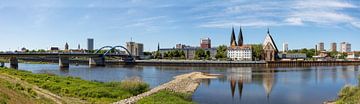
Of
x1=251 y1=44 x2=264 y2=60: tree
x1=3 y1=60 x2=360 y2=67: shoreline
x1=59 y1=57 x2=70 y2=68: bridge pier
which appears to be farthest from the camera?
x1=251 y1=44 x2=264 y2=60: tree

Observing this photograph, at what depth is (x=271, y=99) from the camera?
3884 cm

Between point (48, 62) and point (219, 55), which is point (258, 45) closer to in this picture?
point (219, 55)

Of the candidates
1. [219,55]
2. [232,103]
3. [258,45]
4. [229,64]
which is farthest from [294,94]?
[258,45]

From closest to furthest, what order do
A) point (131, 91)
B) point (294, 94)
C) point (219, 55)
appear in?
point (131, 91) → point (294, 94) → point (219, 55)

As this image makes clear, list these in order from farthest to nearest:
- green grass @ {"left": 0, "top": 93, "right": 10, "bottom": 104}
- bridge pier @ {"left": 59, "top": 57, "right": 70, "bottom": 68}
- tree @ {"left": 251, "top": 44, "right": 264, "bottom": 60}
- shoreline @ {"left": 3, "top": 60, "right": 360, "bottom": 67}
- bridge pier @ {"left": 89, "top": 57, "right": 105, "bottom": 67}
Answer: tree @ {"left": 251, "top": 44, "right": 264, "bottom": 60} < bridge pier @ {"left": 89, "top": 57, "right": 105, "bottom": 67} < shoreline @ {"left": 3, "top": 60, "right": 360, "bottom": 67} < bridge pier @ {"left": 59, "top": 57, "right": 70, "bottom": 68} < green grass @ {"left": 0, "top": 93, "right": 10, "bottom": 104}

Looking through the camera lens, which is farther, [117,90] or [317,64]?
[317,64]

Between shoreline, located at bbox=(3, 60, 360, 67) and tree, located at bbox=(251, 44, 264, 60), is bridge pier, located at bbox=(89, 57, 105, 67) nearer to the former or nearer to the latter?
shoreline, located at bbox=(3, 60, 360, 67)

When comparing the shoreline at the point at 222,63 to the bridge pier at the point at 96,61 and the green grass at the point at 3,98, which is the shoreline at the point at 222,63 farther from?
the green grass at the point at 3,98

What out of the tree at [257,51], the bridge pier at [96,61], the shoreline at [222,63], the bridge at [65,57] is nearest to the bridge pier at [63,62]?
the bridge at [65,57]

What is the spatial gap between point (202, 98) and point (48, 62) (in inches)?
5901

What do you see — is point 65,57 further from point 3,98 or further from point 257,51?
point 3,98

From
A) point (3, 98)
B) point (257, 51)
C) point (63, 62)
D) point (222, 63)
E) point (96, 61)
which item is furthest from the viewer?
point (257, 51)

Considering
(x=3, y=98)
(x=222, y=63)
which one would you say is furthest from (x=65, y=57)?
(x=3, y=98)

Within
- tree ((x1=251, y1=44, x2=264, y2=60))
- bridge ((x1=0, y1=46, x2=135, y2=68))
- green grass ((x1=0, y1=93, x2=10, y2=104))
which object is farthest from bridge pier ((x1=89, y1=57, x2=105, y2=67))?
Result: green grass ((x1=0, y1=93, x2=10, y2=104))
